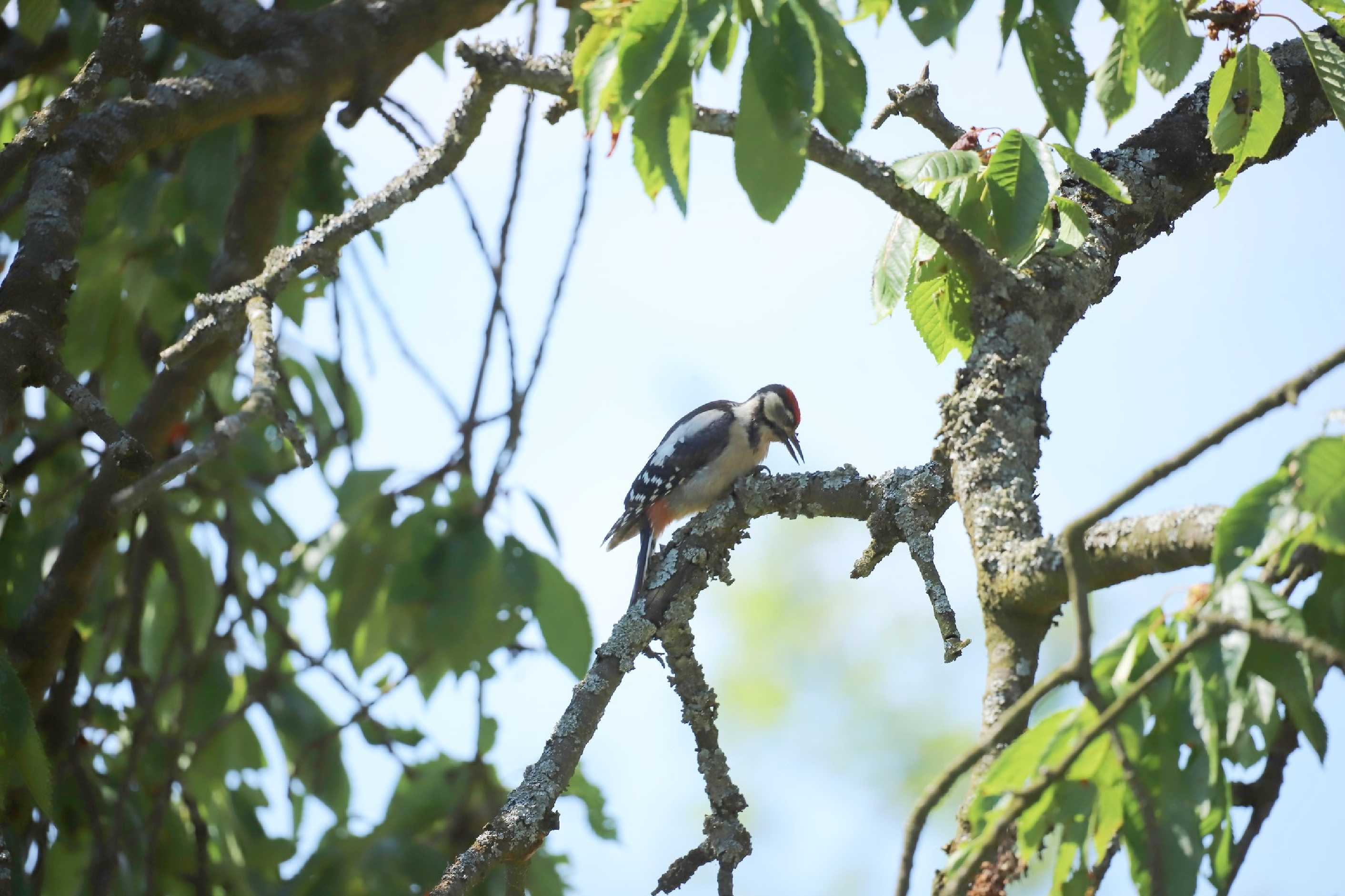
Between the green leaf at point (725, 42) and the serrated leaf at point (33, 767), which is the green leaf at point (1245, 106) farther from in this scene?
the serrated leaf at point (33, 767)

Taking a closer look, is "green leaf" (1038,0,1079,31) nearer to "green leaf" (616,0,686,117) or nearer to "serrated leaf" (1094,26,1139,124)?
"serrated leaf" (1094,26,1139,124)

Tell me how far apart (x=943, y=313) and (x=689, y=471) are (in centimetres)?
337

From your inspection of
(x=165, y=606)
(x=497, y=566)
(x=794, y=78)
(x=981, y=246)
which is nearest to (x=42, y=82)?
(x=165, y=606)

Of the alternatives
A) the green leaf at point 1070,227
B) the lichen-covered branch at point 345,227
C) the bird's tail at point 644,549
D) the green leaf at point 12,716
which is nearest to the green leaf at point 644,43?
the lichen-covered branch at point 345,227

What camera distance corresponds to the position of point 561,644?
3.56m

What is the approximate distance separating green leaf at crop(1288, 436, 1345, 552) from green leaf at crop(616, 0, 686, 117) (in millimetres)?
897

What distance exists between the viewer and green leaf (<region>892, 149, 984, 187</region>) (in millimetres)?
2270

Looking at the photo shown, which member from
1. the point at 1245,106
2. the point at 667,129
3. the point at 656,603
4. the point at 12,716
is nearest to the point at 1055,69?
the point at 667,129

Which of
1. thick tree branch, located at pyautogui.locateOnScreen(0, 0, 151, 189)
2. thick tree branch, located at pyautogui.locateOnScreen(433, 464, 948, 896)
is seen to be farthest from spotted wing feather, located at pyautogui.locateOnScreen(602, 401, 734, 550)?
thick tree branch, located at pyautogui.locateOnScreen(0, 0, 151, 189)

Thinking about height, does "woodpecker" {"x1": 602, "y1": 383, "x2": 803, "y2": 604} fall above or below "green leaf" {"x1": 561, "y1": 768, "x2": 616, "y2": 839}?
above

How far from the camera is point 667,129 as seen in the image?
1624 millimetres

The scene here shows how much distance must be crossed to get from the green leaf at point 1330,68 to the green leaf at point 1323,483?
1.21 metres

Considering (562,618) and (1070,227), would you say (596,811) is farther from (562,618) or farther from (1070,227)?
(1070,227)

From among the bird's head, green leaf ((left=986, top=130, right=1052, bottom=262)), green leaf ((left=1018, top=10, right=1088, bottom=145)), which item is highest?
the bird's head
